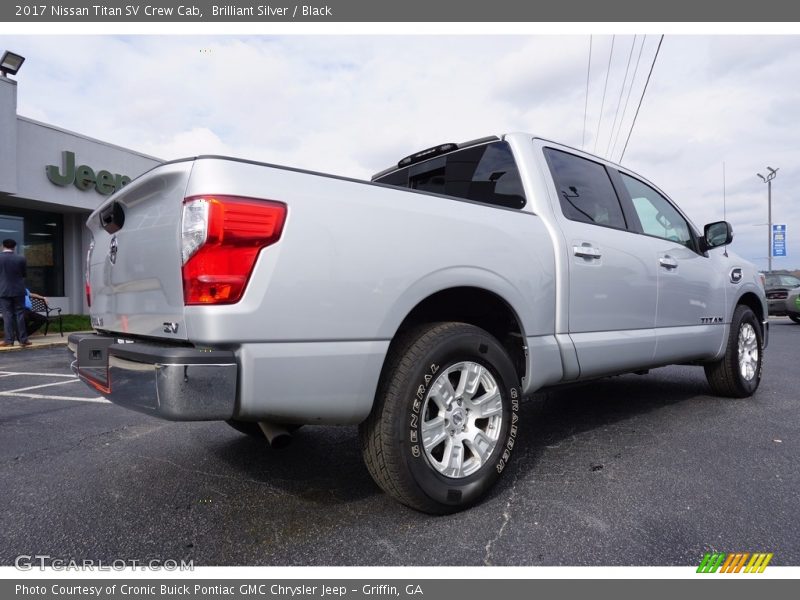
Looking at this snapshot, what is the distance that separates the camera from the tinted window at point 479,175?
2.97m

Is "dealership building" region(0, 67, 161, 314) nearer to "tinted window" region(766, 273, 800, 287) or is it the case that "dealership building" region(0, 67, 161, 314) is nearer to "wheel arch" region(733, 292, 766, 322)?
"wheel arch" region(733, 292, 766, 322)

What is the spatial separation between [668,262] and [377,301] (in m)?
2.60

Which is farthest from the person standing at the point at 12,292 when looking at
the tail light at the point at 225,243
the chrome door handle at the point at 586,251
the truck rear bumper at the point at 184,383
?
the chrome door handle at the point at 586,251

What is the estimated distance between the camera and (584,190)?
10.8 ft

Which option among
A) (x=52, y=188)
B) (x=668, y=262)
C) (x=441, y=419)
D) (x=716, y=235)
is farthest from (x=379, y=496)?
(x=52, y=188)

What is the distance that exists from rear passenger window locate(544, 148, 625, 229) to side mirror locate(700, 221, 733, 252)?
1166 millimetres

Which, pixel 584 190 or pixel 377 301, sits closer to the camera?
pixel 377 301

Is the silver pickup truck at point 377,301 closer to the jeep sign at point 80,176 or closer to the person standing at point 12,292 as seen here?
the person standing at point 12,292

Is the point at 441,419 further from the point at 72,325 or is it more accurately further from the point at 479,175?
the point at 72,325

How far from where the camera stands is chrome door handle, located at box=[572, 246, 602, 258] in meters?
2.89

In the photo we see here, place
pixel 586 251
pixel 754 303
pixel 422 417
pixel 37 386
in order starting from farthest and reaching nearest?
pixel 37 386 < pixel 754 303 < pixel 586 251 < pixel 422 417

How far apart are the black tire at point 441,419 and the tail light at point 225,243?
2.36 ft

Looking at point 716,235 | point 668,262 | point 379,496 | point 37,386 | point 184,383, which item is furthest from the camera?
point 37,386

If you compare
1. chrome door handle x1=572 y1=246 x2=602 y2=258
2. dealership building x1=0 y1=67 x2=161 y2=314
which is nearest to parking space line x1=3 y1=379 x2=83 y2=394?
chrome door handle x1=572 y1=246 x2=602 y2=258
